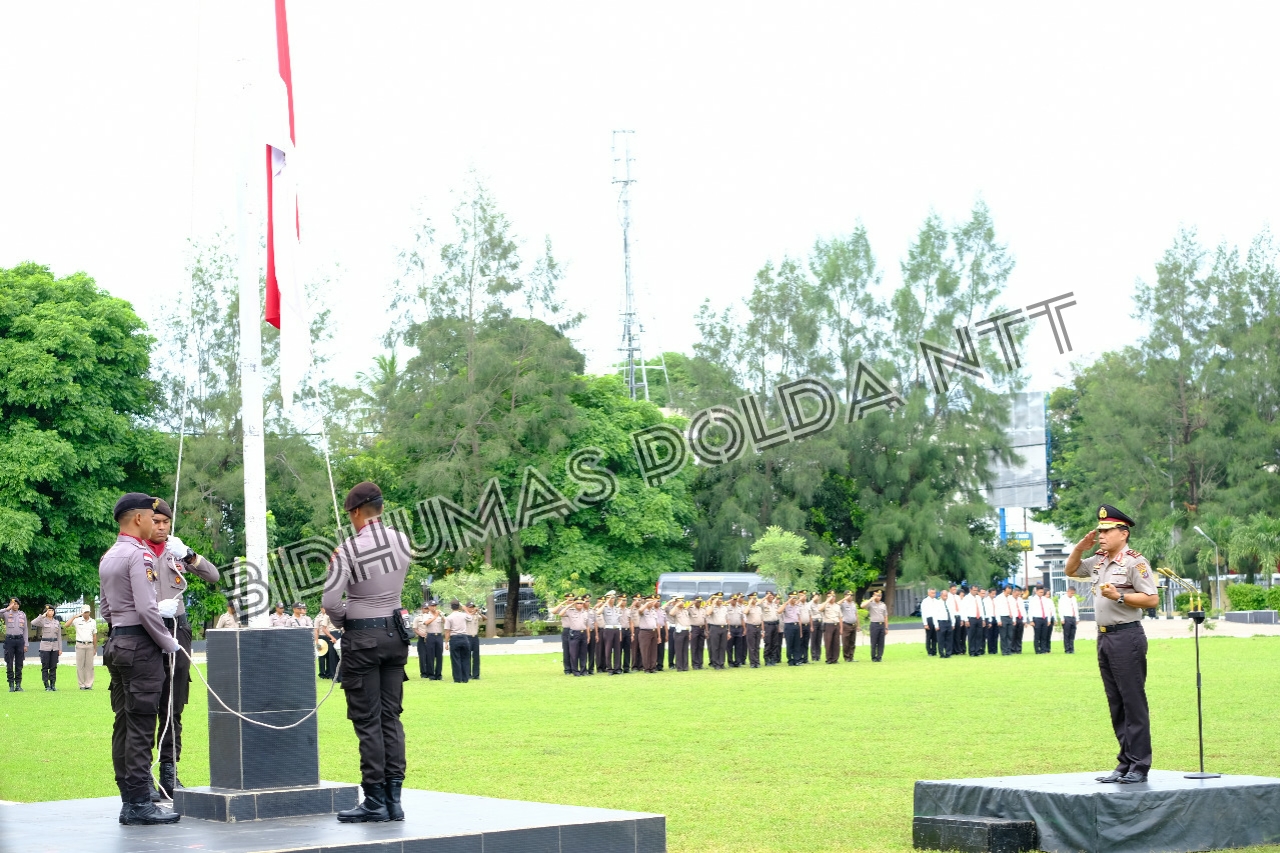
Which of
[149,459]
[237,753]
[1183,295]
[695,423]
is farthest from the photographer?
[1183,295]

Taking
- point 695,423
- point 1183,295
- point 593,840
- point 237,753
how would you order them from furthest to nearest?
point 1183,295
point 695,423
point 237,753
point 593,840

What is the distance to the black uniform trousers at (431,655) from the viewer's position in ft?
92.3

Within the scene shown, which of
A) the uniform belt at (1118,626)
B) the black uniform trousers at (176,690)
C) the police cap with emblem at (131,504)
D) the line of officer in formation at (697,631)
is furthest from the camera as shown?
the line of officer in formation at (697,631)

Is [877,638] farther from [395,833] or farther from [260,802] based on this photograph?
[395,833]

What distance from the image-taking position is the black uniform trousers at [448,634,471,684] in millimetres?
26422

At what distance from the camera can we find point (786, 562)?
48781 mm

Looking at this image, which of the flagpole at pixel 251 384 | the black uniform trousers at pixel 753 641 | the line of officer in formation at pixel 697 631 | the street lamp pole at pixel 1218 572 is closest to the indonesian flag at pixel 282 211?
the flagpole at pixel 251 384

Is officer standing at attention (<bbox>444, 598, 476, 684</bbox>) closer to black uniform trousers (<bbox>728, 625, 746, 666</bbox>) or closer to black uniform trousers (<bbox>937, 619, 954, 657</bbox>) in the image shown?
black uniform trousers (<bbox>728, 625, 746, 666</bbox>)

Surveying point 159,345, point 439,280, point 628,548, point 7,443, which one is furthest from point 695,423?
point 7,443

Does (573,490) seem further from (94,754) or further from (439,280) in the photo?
(94,754)

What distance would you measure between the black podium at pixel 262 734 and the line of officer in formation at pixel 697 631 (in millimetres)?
20267

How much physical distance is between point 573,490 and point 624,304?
48.6ft

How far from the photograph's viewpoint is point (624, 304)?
61156 millimetres

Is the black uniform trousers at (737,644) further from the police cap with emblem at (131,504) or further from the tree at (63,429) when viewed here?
the police cap with emblem at (131,504)
